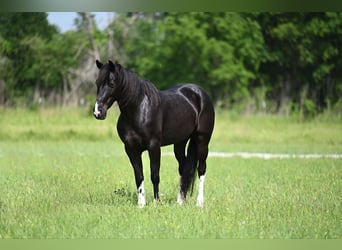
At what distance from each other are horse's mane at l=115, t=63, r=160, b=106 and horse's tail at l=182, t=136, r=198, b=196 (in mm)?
971

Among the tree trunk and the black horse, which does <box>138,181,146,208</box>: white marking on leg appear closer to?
the black horse

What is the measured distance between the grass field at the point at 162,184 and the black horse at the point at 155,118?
1.44ft

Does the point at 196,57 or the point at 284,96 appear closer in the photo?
the point at 284,96

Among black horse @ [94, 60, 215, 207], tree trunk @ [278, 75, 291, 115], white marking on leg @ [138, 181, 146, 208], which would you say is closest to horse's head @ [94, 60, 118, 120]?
black horse @ [94, 60, 215, 207]

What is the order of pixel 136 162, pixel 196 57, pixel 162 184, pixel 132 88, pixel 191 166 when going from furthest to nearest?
pixel 196 57 < pixel 162 184 < pixel 191 166 < pixel 136 162 < pixel 132 88

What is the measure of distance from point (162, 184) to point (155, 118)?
2.31 metres

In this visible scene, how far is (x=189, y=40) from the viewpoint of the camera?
1853 centimetres

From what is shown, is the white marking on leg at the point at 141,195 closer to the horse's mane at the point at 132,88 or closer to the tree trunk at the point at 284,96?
the horse's mane at the point at 132,88

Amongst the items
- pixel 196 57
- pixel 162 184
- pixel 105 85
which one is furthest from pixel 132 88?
pixel 196 57

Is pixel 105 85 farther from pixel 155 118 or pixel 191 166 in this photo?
pixel 191 166

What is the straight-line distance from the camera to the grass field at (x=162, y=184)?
678 centimetres

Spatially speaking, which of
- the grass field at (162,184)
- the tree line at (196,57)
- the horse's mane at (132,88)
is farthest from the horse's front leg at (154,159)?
the tree line at (196,57)

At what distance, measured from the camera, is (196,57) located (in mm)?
17906

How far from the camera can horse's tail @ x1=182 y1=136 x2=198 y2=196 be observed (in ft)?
26.0
